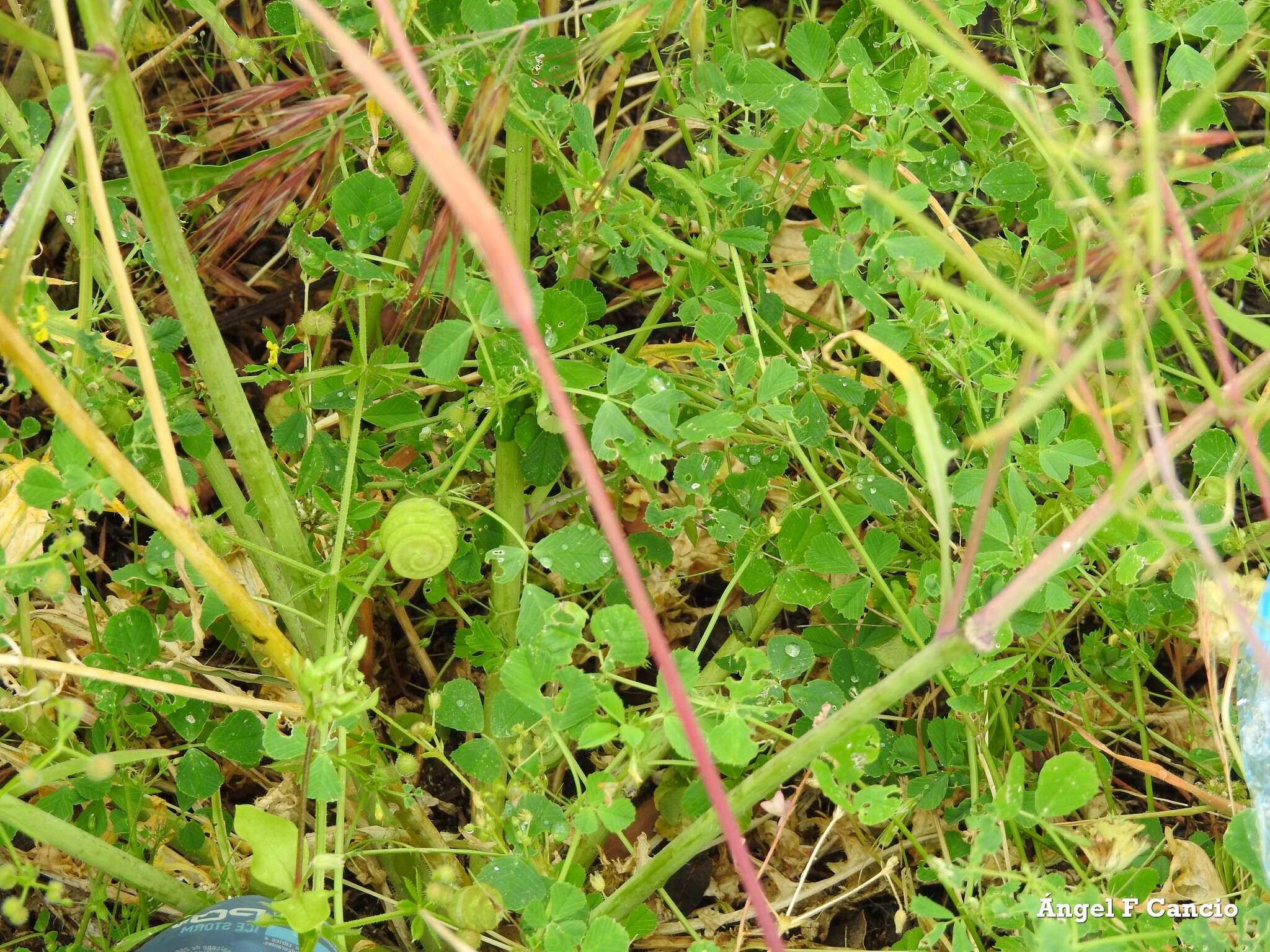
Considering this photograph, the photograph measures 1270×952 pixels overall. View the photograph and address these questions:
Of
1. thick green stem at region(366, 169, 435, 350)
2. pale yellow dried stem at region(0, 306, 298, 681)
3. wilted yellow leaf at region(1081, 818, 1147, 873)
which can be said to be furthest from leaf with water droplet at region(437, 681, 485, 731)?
wilted yellow leaf at region(1081, 818, 1147, 873)

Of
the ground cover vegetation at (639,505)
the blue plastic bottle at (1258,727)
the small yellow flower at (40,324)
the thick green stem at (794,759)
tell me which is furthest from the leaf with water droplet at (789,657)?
the small yellow flower at (40,324)

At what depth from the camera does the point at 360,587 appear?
138 centimetres

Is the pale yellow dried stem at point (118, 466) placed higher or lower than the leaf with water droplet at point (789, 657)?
higher

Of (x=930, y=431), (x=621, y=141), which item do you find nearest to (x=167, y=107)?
(x=621, y=141)

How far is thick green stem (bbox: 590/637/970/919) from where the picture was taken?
96 cm

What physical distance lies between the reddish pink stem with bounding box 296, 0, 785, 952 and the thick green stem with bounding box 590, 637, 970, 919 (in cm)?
23

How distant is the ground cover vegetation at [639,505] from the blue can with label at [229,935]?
2.8 inches

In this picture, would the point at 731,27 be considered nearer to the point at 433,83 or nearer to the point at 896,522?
the point at 433,83

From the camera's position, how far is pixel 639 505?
2.19 metres

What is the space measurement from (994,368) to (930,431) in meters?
0.82

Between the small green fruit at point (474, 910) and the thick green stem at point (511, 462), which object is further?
the thick green stem at point (511, 462)

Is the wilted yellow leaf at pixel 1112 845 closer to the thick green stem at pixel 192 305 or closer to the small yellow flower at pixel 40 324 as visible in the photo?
the thick green stem at pixel 192 305

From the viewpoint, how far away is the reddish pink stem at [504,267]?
2.00 ft

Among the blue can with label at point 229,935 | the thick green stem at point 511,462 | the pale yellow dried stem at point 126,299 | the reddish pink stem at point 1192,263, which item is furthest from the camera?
the thick green stem at point 511,462
